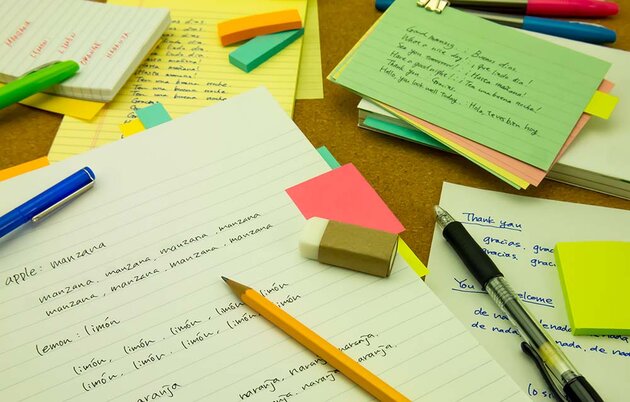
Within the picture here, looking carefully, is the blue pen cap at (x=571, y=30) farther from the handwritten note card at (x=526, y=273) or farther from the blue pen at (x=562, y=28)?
the handwritten note card at (x=526, y=273)

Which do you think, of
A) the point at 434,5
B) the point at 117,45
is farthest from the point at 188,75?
the point at 434,5

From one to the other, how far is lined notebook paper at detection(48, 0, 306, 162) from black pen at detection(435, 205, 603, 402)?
250 millimetres

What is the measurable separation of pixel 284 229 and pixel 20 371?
0.24 meters

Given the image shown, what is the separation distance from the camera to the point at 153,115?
638 mm

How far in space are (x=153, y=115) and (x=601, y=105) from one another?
0.50 metres

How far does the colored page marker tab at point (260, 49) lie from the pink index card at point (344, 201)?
0.23 metres

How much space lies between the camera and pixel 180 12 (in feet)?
2.59

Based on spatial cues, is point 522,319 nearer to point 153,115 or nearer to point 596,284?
point 596,284

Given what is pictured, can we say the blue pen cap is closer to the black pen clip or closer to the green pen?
the black pen clip

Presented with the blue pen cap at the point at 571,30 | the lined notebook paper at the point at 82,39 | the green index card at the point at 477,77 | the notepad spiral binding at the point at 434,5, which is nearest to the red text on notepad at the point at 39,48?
the lined notebook paper at the point at 82,39

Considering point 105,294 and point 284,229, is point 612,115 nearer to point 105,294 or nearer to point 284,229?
point 284,229

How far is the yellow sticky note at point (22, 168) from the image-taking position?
59 cm

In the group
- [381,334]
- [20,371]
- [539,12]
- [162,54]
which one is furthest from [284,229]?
[539,12]

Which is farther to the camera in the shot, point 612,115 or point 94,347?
point 612,115
